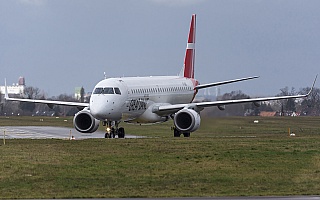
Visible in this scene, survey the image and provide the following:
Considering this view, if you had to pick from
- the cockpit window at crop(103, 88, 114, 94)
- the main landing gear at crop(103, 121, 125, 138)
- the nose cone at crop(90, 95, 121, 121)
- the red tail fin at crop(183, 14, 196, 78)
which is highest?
the red tail fin at crop(183, 14, 196, 78)

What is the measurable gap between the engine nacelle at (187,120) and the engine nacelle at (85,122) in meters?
4.65

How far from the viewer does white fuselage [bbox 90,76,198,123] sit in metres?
49.9

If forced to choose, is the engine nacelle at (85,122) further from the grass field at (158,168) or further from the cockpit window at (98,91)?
the grass field at (158,168)

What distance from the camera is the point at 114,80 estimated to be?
5212 centimetres

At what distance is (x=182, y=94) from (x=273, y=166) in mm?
27643

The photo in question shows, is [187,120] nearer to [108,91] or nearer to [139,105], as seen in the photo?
[139,105]

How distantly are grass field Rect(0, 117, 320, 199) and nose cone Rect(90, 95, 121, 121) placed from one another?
214 inches

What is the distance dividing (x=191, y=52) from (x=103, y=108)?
17893 mm

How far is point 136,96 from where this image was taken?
53094mm

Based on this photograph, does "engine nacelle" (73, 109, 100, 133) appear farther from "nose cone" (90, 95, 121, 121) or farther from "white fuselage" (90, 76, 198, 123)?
"nose cone" (90, 95, 121, 121)

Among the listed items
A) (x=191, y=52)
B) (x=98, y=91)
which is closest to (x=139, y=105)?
(x=98, y=91)

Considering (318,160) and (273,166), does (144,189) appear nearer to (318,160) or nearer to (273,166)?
(273,166)

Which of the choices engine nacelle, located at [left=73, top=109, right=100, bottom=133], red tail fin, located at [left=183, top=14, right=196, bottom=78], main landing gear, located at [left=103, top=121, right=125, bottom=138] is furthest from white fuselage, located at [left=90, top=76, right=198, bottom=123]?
red tail fin, located at [left=183, top=14, right=196, bottom=78]

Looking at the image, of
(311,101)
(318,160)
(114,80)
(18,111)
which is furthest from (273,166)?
(18,111)
